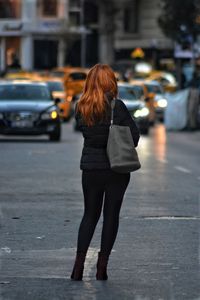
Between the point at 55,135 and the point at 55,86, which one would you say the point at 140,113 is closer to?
the point at 55,135

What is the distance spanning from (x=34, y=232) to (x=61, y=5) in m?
69.7

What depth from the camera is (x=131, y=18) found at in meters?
86.9

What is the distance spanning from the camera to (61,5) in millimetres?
80500

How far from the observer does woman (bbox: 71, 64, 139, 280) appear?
861cm

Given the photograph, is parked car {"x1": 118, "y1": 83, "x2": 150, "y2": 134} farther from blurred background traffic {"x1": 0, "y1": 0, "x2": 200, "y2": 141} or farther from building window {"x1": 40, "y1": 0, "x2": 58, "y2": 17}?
building window {"x1": 40, "y1": 0, "x2": 58, "y2": 17}

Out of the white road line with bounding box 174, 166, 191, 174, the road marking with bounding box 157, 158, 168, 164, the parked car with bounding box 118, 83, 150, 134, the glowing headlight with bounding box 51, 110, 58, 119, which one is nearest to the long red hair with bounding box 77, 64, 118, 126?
the white road line with bounding box 174, 166, 191, 174

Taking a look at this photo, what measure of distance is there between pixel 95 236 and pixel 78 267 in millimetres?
2830

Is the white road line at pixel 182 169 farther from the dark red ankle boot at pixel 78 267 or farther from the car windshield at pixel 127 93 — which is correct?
the car windshield at pixel 127 93

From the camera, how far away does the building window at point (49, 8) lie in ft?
262

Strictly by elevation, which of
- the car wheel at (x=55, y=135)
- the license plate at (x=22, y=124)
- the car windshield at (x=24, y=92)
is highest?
the car windshield at (x=24, y=92)

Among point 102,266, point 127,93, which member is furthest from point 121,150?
point 127,93

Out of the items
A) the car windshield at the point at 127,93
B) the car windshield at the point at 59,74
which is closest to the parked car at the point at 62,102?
the car windshield at the point at 127,93

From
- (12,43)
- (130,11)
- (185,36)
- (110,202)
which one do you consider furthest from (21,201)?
(130,11)

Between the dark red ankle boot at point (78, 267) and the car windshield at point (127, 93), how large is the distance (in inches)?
985
